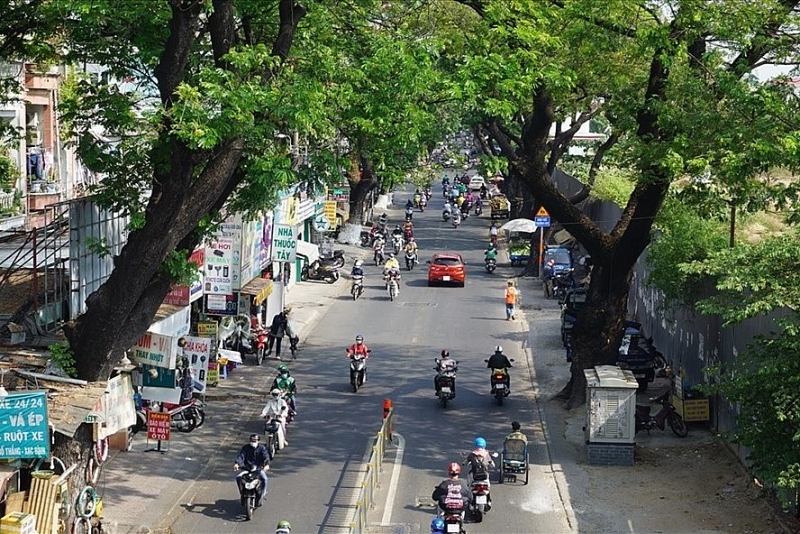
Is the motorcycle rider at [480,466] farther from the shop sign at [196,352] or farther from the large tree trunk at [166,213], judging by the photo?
the shop sign at [196,352]

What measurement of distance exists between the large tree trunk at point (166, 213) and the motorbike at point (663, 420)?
10.9m

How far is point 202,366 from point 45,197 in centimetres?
915

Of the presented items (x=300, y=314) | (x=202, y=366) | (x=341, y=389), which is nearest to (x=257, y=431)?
(x=202, y=366)

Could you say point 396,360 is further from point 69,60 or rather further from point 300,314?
point 69,60

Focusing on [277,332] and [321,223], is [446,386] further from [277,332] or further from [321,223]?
[321,223]

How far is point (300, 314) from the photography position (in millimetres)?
38938

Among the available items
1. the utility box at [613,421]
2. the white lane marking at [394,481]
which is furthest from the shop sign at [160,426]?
the utility box at [613,421]

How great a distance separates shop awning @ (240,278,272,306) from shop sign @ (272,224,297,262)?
3.99 ft

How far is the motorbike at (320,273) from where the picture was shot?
153ft

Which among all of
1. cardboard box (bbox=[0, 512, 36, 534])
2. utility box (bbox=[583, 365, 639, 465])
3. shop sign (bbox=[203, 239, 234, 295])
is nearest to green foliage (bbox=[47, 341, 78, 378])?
cardboard box (bbox=[0, 512, 36, 534])

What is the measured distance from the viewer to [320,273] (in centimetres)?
4684

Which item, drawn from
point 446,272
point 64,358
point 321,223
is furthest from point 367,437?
point 321,223

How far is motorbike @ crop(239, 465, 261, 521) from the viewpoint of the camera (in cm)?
1839

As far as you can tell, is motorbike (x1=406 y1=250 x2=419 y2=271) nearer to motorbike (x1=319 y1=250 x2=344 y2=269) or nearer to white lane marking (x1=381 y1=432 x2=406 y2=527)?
motorbike (x1=319 y1=250 x2=344 y2=269)
